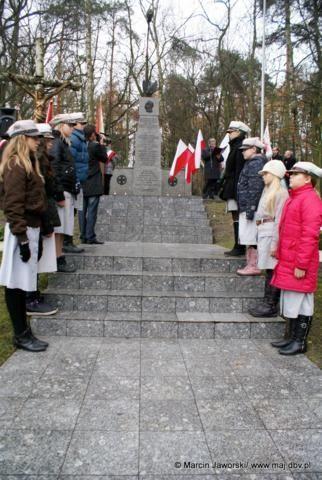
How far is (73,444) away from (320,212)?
2.94 metres

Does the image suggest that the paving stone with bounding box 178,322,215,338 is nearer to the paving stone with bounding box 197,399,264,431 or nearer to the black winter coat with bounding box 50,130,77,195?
the paving stone with bounding box 197,399,264,431

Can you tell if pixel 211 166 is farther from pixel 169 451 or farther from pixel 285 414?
pixel 169 451

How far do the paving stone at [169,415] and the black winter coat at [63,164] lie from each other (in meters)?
3.16

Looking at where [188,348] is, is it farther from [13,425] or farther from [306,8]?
[306,8]

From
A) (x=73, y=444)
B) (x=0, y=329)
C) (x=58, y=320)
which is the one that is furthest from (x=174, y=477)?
(x=0, y=329)

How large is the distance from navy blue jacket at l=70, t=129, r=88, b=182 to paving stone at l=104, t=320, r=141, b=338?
234 centimetres

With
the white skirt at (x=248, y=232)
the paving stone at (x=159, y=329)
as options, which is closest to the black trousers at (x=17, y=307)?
the paving stone at (x=159, y=329)

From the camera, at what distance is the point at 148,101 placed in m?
14.7

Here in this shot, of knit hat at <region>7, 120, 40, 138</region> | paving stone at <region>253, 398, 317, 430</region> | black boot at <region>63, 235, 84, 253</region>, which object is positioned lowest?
paving stone at <region>253, 398, 317, 430</region>

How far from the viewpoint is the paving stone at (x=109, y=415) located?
286cm

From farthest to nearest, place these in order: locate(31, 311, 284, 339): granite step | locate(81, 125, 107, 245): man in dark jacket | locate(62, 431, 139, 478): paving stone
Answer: locate(81, 125, 107, 245): man in dark jacket, locate(31, 311, 284, 339): granite step, locate(62, 431, 139, 478): paving stone

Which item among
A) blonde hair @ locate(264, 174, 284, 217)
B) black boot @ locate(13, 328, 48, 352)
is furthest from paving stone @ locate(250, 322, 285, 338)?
black boot @ locate(13, 328, 48, 352)

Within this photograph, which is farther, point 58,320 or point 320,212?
point 58,320

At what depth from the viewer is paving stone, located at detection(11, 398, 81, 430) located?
286 centimetres
